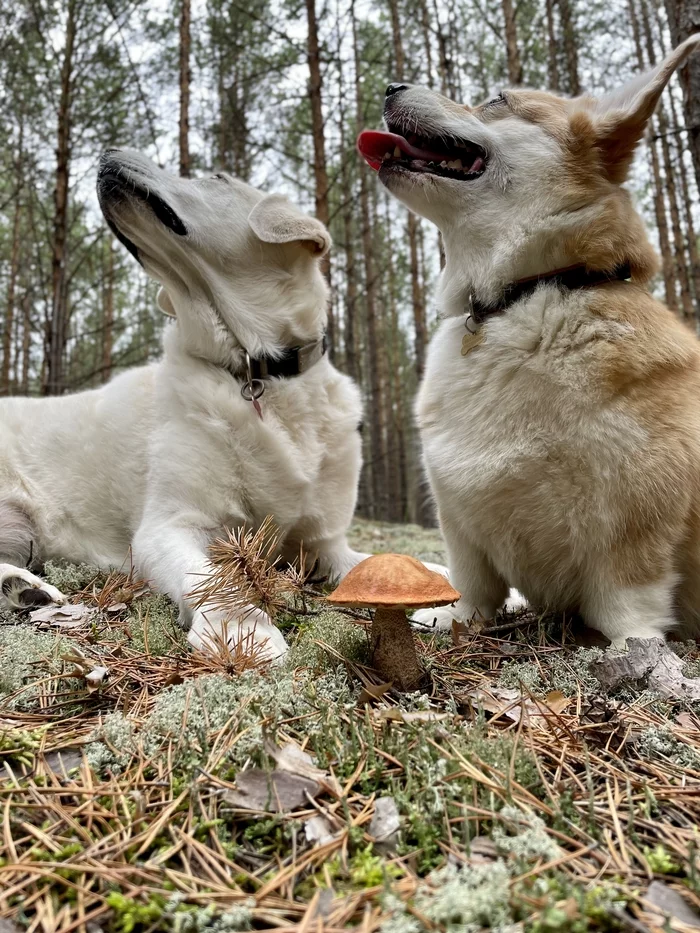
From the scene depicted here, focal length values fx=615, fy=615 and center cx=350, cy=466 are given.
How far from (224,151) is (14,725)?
12768 millimetres

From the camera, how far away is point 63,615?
2.39 meters

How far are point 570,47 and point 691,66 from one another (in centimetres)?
830

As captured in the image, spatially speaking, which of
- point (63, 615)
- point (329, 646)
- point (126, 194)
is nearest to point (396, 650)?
point (329, 646)

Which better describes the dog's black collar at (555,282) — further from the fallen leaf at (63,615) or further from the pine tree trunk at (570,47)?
the pine tree trunk at (570,47)

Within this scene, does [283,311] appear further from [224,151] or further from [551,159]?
[224,151]

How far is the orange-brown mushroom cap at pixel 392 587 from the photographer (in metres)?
1.41

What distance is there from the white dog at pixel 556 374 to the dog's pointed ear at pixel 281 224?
0.60 meters

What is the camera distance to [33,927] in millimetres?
841

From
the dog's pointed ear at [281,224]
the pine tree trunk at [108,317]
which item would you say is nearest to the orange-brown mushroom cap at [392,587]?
the dog's pointed ear at [281,224]

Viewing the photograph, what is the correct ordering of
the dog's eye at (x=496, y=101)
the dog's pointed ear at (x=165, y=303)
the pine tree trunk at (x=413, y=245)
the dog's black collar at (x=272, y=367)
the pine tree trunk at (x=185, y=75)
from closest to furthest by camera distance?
1. the dog's eye at (x=496, y=101)
2. the dog's black collar at (x=272, y=367)
3. the dog's pointed ear at (x=165, y=303)
4. the pine tree trunk at (x=185, y=75)
5. the pine tree trunk at (x=413, y=245)

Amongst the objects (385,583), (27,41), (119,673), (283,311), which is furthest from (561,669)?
(27,41)

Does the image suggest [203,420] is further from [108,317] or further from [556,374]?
[108,317]

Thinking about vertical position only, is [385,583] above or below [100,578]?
above

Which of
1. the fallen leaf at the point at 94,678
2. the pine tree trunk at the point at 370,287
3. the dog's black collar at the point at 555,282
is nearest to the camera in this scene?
the fallen leaf at the point at 94,678
